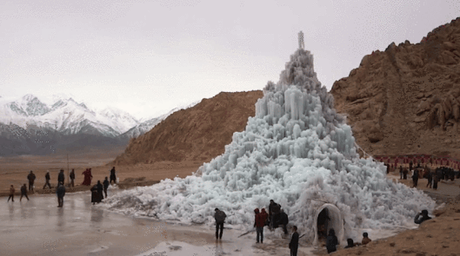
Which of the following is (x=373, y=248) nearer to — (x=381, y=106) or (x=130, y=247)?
(x=130, y=247)

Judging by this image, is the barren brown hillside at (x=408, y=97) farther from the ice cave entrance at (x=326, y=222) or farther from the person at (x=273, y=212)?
the person at (x=273, y=212)

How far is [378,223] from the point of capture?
15.3 meters

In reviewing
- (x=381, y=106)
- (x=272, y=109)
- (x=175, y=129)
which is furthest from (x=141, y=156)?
(x=272, y=109)

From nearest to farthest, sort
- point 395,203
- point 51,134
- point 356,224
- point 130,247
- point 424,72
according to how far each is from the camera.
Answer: point 130,247, point 356,224, point 395,203, point 424,72, point 51,134

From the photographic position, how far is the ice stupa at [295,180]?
48.5 feet

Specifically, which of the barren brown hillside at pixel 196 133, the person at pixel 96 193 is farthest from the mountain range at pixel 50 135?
the person at pixel 96 193

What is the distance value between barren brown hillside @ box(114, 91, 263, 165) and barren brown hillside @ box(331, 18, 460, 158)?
689 inches

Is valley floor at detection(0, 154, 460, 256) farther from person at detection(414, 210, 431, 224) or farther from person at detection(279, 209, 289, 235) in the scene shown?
person at detection(414, 210, 431, 224)

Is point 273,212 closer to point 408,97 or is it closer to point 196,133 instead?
point 196,133

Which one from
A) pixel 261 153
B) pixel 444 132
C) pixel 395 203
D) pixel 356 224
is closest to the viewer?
pixel 356 224

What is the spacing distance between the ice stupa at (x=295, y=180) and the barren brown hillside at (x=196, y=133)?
4027cm

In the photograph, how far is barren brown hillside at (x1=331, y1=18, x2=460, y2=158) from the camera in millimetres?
53906

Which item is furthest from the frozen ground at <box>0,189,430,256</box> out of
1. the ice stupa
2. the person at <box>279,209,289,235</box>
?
the ice stupa

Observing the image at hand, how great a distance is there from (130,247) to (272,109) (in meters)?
9.77
